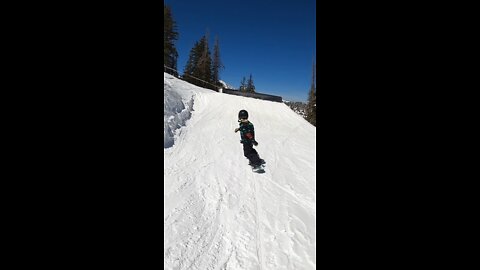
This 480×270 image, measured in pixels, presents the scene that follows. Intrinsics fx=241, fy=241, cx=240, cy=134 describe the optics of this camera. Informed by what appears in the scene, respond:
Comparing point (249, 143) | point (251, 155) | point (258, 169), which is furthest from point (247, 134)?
point (258, 169)

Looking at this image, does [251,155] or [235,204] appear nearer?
[235,204]

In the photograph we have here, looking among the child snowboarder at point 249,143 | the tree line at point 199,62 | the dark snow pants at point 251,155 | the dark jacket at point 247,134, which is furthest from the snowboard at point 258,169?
the tree line at point 199,62

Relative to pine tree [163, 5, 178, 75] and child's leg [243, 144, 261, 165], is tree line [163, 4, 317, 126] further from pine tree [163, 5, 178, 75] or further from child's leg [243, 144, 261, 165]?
child's leg [243, 144, 261, 165]

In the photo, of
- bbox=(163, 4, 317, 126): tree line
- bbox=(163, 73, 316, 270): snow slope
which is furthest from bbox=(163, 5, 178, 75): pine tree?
bbox=(163, 73, 316, 270): snow slope

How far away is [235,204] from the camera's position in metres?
4.55

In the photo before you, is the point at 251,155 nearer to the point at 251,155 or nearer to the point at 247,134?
the point at 251,155

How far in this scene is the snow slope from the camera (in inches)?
128
